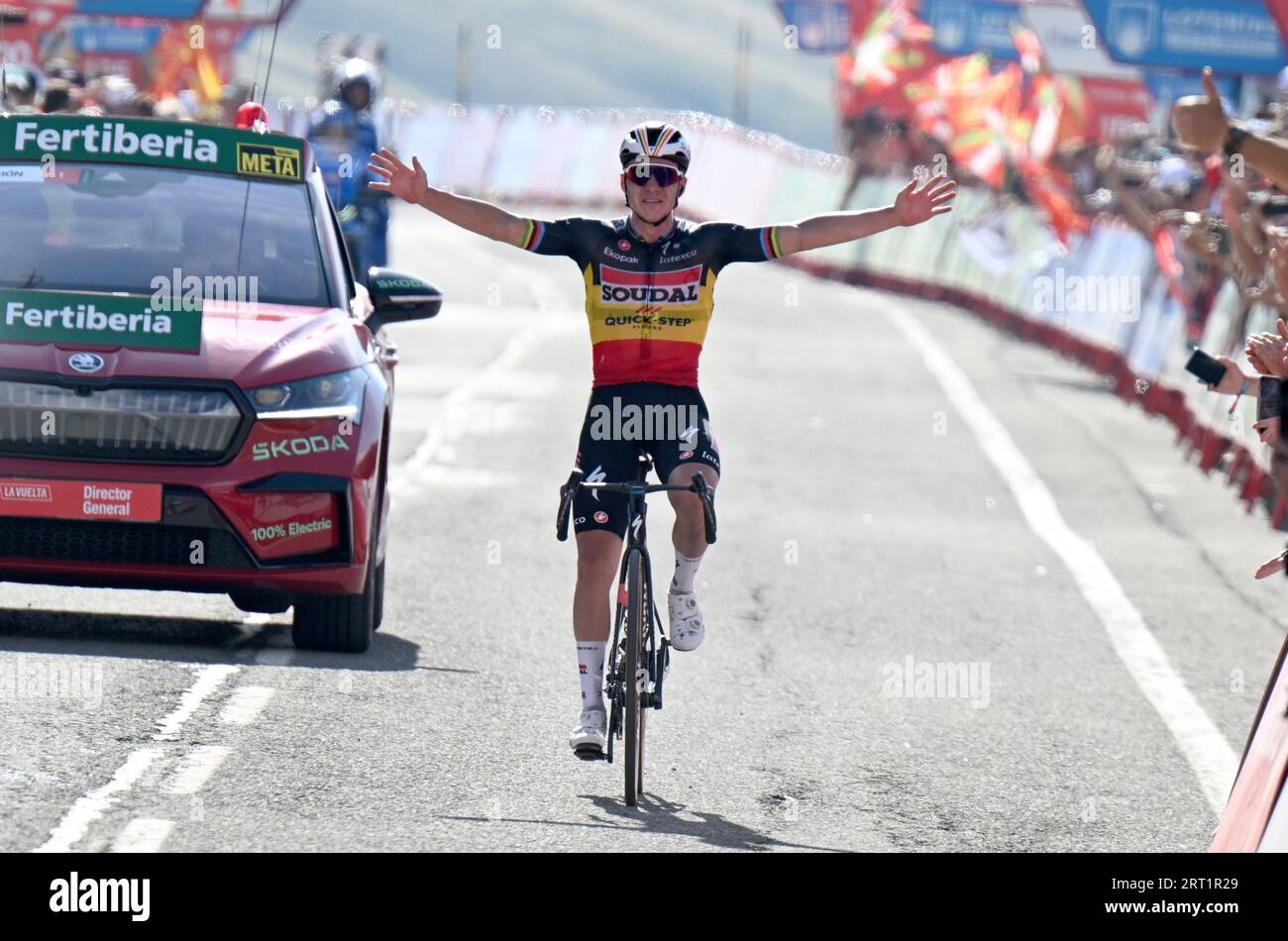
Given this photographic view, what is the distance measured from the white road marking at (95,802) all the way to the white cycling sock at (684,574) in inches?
71.3

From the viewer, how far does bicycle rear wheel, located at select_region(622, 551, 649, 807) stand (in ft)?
26.1

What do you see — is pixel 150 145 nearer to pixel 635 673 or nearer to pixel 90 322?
pixel 90 322

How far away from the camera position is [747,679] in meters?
10.4

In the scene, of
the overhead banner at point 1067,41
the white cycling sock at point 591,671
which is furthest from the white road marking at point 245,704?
the overhead banner at point 1067,41

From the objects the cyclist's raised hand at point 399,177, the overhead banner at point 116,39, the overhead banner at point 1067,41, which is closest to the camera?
the cyclist's raised hand at point 399,177

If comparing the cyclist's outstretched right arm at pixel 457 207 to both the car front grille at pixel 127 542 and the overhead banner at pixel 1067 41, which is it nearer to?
the car front grille at pixel 127 542

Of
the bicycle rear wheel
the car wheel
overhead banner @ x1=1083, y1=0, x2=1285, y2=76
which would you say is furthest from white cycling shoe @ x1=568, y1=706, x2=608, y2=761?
overhead banner @ x1=1083, y1=0, x2=1285, y2=76

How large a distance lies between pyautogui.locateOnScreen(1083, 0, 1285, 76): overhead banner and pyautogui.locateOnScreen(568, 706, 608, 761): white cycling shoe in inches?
715

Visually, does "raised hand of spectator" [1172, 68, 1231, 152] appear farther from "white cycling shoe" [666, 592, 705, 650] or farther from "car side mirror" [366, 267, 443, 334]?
"car side mirror" [366, 267, 443, 334]

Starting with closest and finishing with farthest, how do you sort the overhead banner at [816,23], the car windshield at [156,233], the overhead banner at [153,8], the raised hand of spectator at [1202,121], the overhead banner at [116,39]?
the raised hand of spectator at [1202,121]
the car windshield at [156,233]
the overhead banner at [153,8]
the overhead banner at [116,39]
the overhead banner at [816,23]

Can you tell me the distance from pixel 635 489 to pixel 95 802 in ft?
6.40

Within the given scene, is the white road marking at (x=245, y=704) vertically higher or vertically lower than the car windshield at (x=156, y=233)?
lower

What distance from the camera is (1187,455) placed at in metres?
20.0

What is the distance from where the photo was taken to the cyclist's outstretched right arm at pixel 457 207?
8.37 metres
